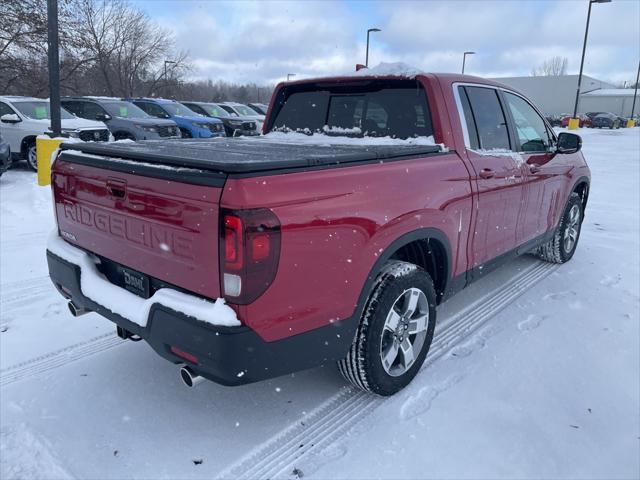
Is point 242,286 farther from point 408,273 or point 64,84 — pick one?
point 64,84

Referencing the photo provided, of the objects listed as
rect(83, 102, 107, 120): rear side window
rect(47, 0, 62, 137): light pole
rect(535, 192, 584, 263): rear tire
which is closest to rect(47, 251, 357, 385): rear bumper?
rect(535, 192, 584, 263): rear tire

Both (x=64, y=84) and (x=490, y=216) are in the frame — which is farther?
(x=64, y=84)

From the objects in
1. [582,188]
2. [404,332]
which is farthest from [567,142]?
[404,332]

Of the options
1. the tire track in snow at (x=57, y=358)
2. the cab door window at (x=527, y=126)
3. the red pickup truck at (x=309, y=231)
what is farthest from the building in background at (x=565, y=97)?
the tire track in snow at (x=57, y=358)

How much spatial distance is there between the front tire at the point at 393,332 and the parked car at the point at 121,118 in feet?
36.5

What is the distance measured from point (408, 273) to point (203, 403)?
143cm

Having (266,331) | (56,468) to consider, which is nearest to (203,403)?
(56,468)

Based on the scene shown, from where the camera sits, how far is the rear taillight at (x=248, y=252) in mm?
1990

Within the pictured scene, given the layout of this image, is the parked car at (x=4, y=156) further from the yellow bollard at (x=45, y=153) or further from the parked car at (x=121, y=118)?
the parked car at (x=121, y=118)

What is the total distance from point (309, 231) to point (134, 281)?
1030mm

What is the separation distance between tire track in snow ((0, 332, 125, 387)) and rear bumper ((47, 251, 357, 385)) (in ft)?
3.34

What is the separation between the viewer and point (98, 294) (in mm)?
2674

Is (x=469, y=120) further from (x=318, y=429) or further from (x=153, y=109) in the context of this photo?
(x=153, y=109)

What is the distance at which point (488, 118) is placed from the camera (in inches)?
153
